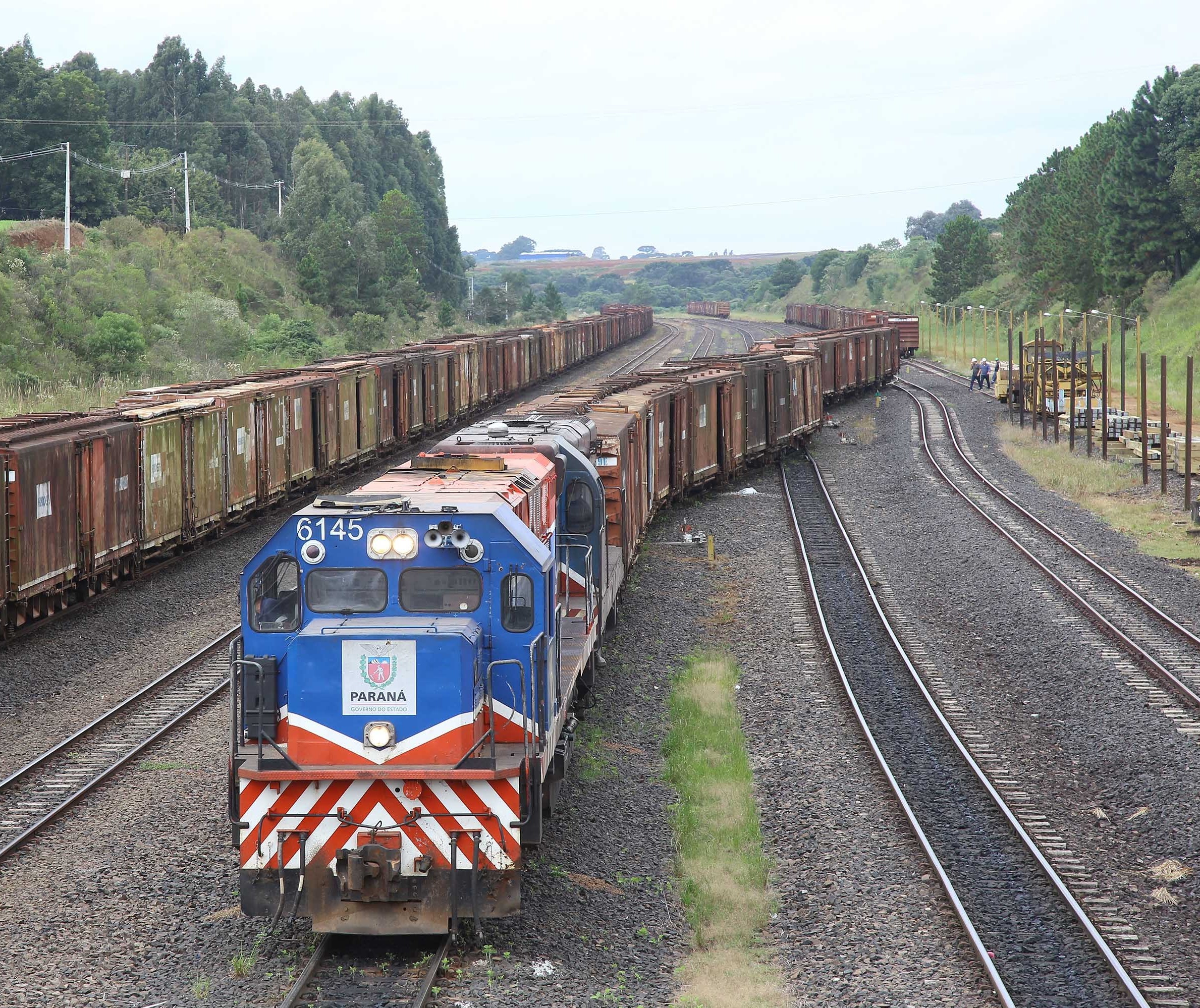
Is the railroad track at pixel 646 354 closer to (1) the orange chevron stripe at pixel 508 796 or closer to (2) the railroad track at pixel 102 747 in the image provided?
(2) the railroad track at pixel 102 747

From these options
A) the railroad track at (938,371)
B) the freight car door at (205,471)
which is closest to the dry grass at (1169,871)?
the freight car door at (205,471)

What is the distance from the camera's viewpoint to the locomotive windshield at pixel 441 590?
974 centimetres

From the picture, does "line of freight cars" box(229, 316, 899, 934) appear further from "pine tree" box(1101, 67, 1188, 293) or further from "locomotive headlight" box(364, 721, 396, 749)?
"pine tree" box(1101, 67, 1188, 293)

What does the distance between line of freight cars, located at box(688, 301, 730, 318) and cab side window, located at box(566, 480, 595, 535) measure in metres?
144

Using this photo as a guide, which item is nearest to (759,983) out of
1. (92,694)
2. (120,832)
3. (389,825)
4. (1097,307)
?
(389,825)

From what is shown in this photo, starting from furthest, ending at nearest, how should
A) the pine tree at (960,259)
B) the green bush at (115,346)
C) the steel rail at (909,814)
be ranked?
1. the pine tree at (960,259)
2. the green bush at (115,346)
3. the steel rail at (909,814)

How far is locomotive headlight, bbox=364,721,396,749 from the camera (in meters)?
9.48

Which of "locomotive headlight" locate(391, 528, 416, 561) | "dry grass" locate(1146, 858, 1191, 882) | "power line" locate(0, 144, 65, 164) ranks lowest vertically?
"dry grass" locate(1146, 858, 1191, 882)

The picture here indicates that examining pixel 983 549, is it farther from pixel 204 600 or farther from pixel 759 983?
pixel 759 983

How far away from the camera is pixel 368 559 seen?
9703 mm

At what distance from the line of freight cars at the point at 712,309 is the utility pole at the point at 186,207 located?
77061 millimetres

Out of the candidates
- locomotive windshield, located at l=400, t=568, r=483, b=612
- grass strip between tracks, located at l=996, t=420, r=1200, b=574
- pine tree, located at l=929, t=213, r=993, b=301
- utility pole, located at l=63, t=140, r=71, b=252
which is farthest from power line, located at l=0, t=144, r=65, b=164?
locomotive windshield, located at l=400, t=568, r=483, b=612

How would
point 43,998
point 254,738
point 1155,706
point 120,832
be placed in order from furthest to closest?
point 1155,706, point 120,832, point 254,738, point 43,998

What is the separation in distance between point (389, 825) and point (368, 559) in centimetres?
201
